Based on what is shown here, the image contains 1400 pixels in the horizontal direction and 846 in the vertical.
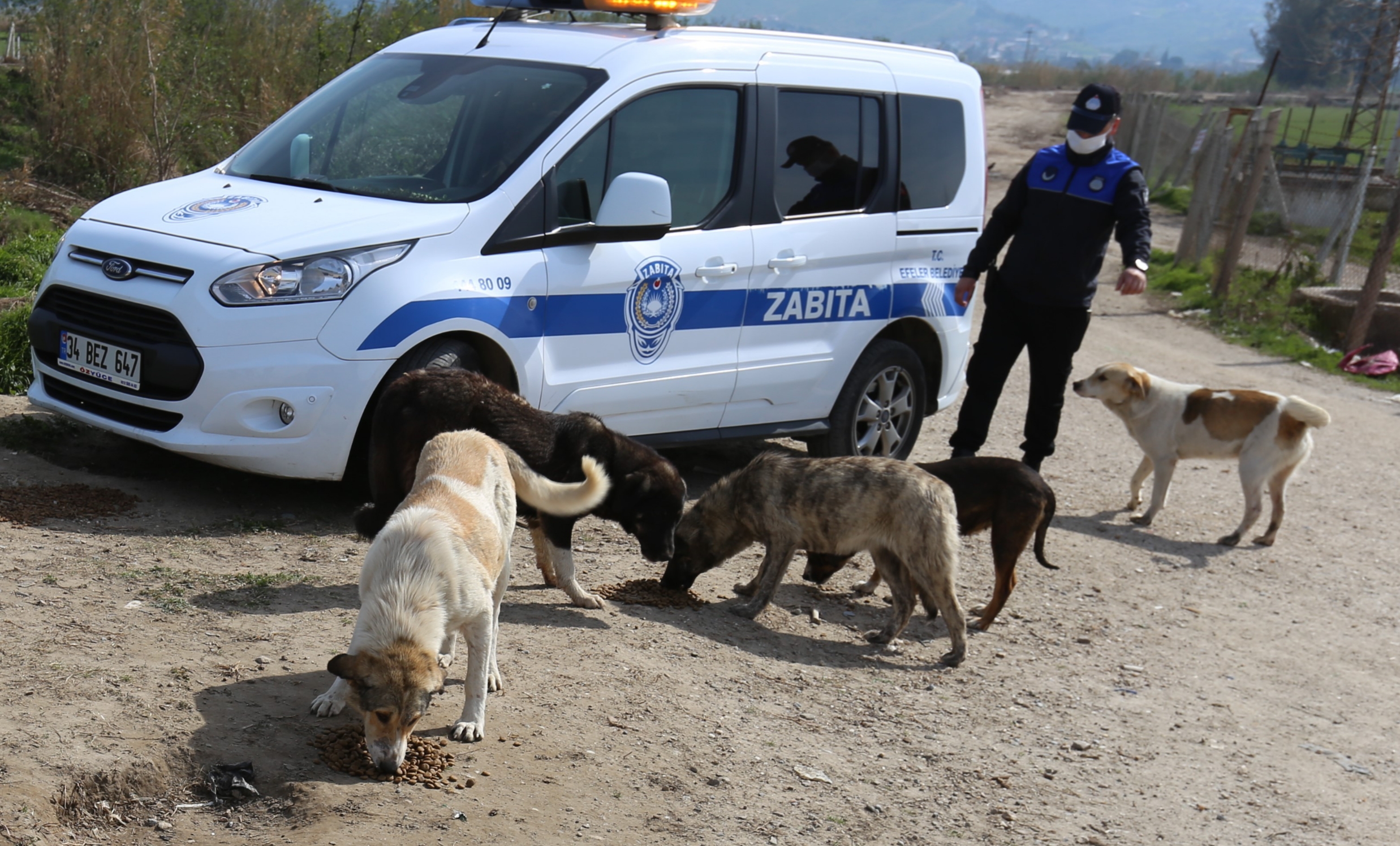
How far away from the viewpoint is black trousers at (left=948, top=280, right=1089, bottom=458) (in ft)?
24.1

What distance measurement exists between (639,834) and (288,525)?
9.33 ft

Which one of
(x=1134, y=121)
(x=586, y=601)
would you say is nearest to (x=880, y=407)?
(x=586, y=601)

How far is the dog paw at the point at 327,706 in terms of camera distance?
3953 millimetres

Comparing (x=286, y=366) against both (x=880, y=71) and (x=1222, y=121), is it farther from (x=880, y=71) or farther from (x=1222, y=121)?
(x=1222, y=121)

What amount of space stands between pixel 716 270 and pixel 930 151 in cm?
202

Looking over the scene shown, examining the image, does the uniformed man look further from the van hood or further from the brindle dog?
the van hood

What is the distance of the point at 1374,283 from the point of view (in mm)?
13648

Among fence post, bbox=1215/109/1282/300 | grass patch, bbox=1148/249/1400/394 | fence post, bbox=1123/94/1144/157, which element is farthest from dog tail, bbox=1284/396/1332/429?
fence post, bbox=1123/94/1144/157

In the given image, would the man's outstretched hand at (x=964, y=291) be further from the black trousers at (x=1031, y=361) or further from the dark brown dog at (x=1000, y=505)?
the dark brown dog at (x=1000, y=505)

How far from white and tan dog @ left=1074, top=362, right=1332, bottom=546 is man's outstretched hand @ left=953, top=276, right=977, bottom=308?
130 centimetres

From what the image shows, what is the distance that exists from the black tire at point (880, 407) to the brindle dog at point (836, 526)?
158 cm

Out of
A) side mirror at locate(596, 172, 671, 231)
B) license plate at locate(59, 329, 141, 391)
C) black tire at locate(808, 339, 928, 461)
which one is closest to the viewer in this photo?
license plate at locate(59, 329, 141, 391)

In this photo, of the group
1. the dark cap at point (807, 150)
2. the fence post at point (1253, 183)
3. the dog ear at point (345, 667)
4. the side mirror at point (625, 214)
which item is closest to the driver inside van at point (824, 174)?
the dark cap at point (807, 150)

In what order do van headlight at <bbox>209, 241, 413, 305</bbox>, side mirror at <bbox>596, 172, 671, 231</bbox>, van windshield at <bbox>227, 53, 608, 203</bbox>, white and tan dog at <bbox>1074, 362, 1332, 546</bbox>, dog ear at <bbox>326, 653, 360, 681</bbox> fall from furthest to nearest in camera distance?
white and tan dog at <bbox>1074, 362, 1332, 546</bbox>
van windshield at <bbox>227, 53, 608, 203</bbox>
side mirror at <bbox>596, 172, 671, 231</bbox>
van headlight at <bbox>209, 241, 413, 305</bbox>
dog ear at <bbox>326, 653, 360, 681</bbox>
